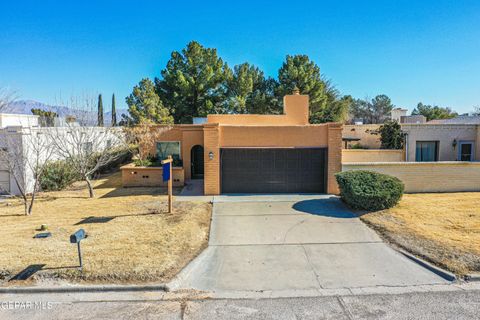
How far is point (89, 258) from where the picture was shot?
6594mm

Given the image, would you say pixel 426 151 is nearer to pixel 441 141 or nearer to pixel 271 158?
pixel 441 141

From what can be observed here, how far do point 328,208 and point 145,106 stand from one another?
1976 centimetres

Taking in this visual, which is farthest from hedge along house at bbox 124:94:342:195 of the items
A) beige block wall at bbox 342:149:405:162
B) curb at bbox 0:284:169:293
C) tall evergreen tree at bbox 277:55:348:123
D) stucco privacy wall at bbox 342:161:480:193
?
tall evergreen tree at bbox 277:55:348:123

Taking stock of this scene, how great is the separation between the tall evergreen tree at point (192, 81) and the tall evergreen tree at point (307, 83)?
6775mm

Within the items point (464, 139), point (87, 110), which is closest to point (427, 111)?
point (464, 139)

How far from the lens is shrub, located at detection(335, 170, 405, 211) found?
997cm

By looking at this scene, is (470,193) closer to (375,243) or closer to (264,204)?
(375,243)

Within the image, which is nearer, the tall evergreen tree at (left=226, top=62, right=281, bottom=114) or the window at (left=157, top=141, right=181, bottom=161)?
the window at (left=157, top=141, right=181, bottom=161)

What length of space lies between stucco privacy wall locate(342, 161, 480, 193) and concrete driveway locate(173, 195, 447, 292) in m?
4.43

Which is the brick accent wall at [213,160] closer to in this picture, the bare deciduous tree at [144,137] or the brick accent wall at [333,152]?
the brick accent wall at [333,152]

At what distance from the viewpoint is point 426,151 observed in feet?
62.9

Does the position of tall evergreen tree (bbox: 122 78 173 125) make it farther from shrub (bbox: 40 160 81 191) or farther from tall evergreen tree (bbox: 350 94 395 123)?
tall evergreen tree (bbox: 350 94 395 123)

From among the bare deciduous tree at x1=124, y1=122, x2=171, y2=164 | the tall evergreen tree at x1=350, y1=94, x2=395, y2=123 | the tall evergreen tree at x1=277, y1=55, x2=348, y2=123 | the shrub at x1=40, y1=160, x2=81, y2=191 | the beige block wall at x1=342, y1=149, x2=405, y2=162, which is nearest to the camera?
the shrub at x1=40, y1=160, x2=81, y2=191

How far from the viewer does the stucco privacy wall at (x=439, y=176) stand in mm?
12977
